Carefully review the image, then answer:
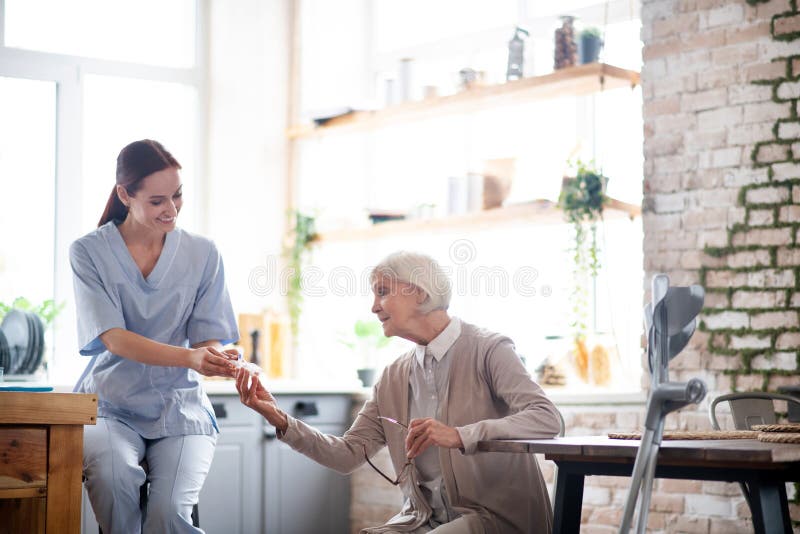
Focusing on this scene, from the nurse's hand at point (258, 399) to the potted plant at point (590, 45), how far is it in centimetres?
248

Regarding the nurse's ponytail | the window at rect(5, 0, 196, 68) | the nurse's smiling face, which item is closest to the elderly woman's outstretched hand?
the nurse's smiling face

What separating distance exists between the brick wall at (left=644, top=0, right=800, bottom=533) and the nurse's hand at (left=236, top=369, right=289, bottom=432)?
5.90 ft

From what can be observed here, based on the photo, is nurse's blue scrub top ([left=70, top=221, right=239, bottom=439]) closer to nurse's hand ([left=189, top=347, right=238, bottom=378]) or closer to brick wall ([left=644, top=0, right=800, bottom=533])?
nurse's hand ([left=189, top=347, right=238, bottom=378])

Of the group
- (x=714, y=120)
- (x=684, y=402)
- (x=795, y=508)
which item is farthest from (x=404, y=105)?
(x=684, y=402)

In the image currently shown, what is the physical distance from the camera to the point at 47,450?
2.30 metres

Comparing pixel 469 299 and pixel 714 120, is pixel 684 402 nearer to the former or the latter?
pixel 714 120

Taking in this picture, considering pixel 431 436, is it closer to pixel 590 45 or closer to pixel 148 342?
pixel 148 342

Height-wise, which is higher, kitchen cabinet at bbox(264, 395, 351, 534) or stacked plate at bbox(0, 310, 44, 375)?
stacked plate at bbox(0, 310, 44, 375)

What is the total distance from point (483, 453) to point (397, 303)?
0.45 metres

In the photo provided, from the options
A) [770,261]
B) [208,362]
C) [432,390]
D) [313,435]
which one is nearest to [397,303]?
[432,390]

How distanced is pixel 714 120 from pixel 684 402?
2.34 m

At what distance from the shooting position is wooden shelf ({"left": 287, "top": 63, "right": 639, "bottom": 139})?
15.1 ft

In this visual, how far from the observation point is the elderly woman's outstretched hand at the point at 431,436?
249 centimetres

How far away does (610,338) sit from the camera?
458cm
